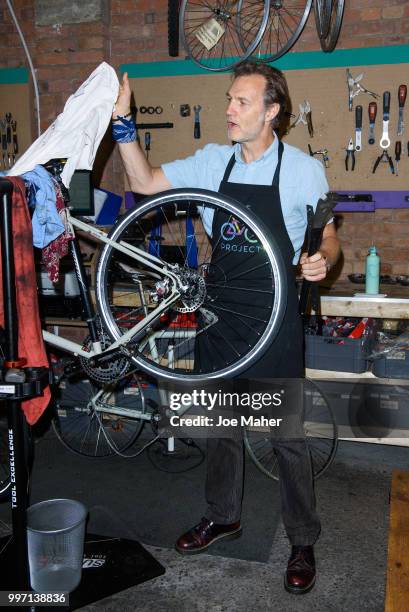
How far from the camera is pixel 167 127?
416 centimetres

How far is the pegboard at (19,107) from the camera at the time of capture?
438 centimetres

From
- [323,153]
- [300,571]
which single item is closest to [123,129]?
[300,571]

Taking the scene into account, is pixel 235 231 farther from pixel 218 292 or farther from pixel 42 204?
pixel 42 204

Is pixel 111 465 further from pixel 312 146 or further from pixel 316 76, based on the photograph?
pixel 316 76

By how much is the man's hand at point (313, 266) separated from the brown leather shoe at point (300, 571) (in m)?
1.10

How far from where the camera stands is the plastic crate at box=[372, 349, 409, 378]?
10.4 ft

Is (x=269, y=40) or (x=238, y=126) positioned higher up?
(x=269, y=40)

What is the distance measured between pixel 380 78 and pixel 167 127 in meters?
1.40

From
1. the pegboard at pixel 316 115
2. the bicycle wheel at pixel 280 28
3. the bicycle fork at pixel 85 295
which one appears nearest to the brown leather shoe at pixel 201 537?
the bicycle fork at pixel 85 295

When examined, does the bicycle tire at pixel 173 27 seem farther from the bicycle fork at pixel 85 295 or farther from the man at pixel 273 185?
the bicycle fork at pixel 85 295

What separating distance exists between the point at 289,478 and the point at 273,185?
1.10m

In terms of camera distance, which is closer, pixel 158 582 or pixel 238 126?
pixel 238 126

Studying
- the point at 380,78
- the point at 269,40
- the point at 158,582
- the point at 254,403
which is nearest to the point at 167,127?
the point at 269,40

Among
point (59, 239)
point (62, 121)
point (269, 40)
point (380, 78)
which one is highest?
point (269, 40)
